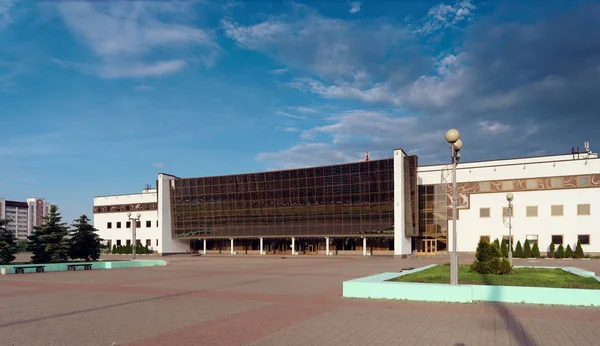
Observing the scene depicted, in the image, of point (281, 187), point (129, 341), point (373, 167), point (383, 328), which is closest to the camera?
point (129, 341)

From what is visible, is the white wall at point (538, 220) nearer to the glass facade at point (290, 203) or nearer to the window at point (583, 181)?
the window at point (583, 181)

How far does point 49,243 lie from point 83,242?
4517 mm

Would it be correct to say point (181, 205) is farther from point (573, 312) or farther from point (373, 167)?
point (573, 312)

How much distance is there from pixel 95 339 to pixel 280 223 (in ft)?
167

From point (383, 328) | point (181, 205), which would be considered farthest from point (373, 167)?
point (383, 328)

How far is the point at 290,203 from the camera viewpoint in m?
59.5

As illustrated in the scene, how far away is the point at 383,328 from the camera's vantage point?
406 inches

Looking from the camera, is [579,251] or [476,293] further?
[579,251]

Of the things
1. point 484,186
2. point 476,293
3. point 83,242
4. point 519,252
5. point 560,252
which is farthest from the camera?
point 484,186

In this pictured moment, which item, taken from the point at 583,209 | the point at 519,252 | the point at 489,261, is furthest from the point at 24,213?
the point at 489,261

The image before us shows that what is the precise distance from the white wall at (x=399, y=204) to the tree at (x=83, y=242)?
95.0 feet

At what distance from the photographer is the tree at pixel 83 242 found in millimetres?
37125

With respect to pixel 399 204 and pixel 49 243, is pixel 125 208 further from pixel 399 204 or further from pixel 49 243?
pixel 399 204

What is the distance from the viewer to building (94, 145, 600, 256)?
4762cm
